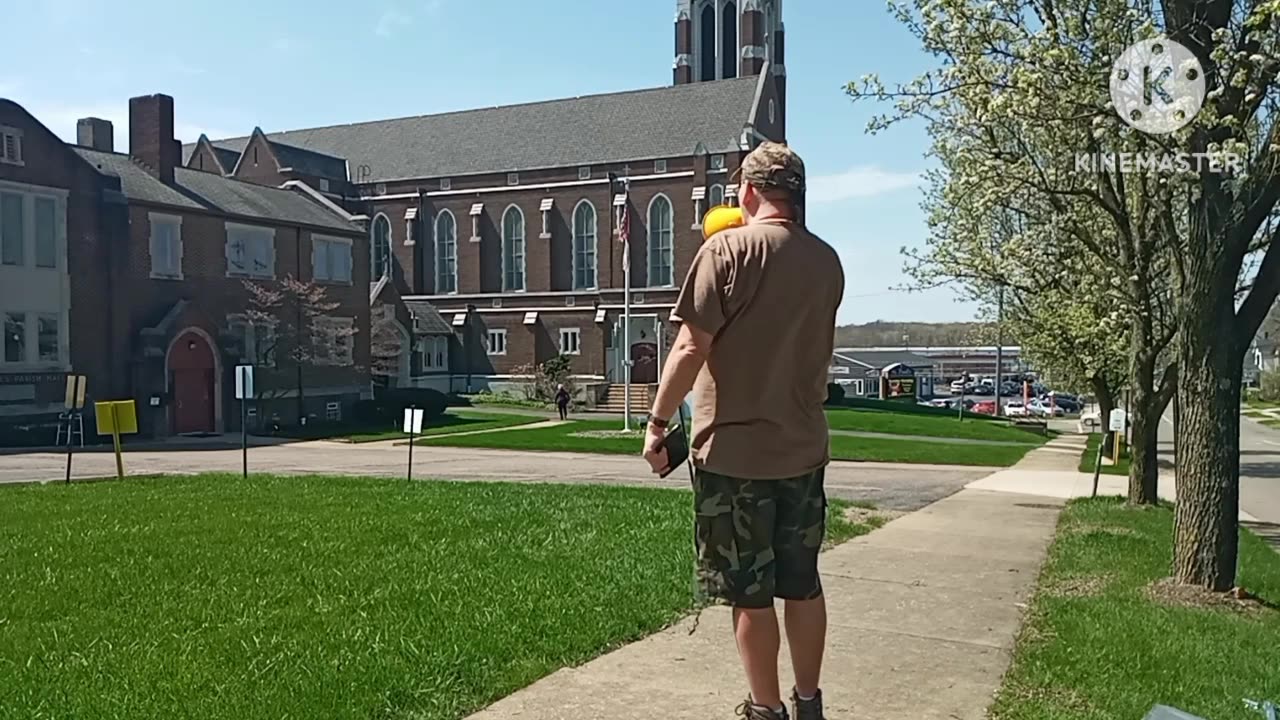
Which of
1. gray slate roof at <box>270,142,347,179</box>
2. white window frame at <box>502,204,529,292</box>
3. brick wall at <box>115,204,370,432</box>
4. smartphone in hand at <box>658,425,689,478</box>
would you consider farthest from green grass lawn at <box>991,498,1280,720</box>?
gray slate roof at <box>270,142,347,179</box>

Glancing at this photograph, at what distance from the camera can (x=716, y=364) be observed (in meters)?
4.23

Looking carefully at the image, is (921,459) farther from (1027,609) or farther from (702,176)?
(702,176)

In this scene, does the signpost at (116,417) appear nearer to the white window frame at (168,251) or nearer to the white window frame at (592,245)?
the white window frame at (168,251)

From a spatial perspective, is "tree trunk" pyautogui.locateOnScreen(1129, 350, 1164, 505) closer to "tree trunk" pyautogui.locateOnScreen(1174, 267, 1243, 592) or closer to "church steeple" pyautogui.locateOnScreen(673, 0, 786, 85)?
"tree trunk" pyautogui.locateOnScreen(1174, 267, 1243, 592)

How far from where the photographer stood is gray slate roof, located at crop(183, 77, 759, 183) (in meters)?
61.5

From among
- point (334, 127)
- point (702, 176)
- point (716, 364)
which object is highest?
point (334, 127)

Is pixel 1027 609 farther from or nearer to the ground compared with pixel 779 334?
nearer to the ground

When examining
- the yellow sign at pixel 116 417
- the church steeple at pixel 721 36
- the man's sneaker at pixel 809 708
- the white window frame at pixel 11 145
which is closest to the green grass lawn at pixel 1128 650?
the man's sneaker at pixel 809 708

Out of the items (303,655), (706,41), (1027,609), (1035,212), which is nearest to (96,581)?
(303,655)

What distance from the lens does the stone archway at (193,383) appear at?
117 ft

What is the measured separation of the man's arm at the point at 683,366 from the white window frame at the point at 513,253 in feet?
199

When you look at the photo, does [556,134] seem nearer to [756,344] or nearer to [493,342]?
[493,342]

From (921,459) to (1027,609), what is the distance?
22.2m

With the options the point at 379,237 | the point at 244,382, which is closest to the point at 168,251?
the point at 244,382
